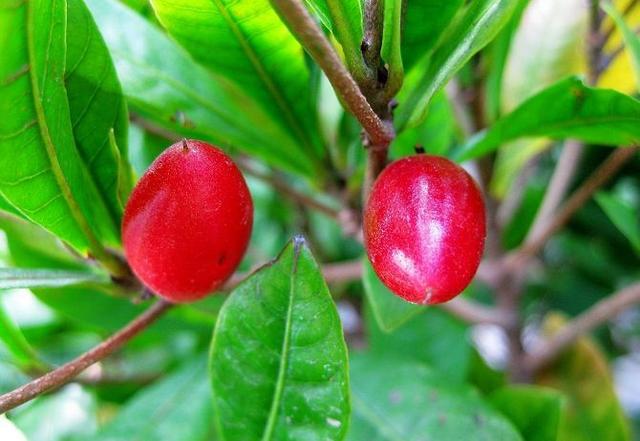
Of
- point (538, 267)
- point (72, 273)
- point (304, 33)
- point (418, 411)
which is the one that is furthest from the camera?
point (538, 267)

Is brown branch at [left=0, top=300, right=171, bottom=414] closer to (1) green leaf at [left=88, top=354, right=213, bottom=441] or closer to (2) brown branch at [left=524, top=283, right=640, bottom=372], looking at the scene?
(1) green leaf at [left=88, top=354, right=213, bottom=441]

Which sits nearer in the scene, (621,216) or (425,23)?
(425,23)

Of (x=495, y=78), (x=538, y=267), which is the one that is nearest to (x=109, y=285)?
(x=495, y=78)

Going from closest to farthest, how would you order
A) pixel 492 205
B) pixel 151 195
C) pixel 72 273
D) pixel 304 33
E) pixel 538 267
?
1. pixel 304 33
2. pixel 151 195
3. pixel 72 273
4. pixel 492 205
5. pixel 538 267

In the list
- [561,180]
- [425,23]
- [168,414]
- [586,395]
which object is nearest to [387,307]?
[425,23]

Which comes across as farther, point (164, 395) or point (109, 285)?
point (164, 395)

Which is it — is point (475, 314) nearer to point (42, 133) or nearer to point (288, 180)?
point (288, 180)

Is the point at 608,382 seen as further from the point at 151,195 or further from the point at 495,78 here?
the point at 151,195
